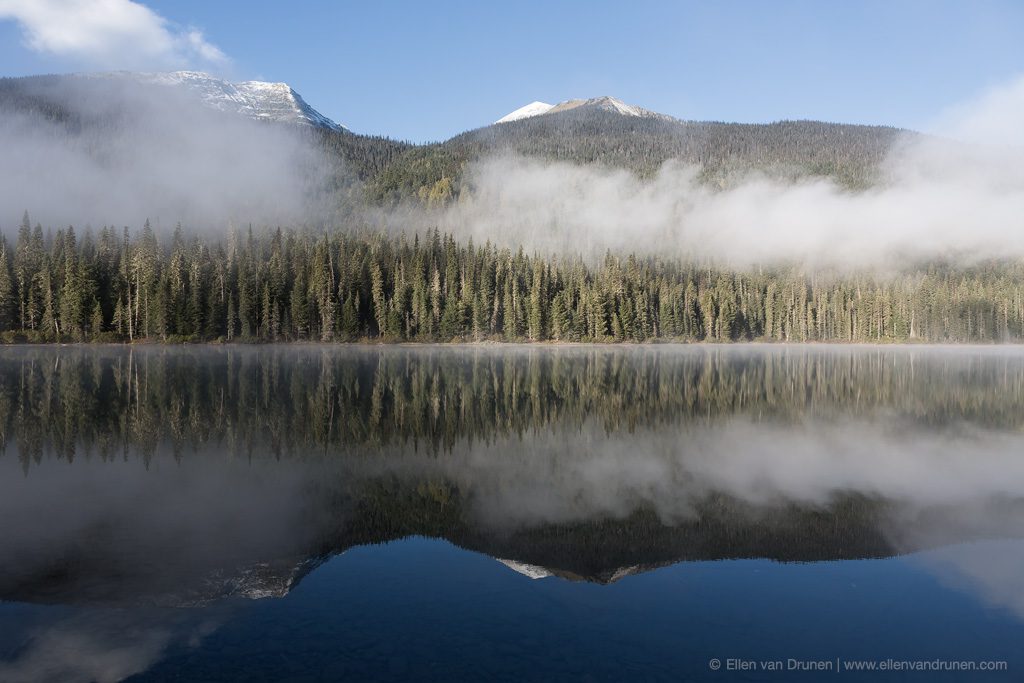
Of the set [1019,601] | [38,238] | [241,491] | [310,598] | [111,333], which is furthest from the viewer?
[38,238]

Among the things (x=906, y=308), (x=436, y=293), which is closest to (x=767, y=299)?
(x=906, y=308)

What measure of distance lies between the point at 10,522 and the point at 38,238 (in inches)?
4382

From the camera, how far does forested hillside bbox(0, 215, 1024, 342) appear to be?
91.4 m

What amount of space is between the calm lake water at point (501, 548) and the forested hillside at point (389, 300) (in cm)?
7256

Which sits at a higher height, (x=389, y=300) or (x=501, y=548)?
(x=501, y=548)

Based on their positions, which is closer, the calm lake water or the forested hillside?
the calm lake water

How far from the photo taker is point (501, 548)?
12.4m

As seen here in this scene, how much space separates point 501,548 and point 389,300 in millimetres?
100174

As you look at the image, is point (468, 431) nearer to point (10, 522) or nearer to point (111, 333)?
point (10, 522)

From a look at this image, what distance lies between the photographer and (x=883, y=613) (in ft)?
32.5

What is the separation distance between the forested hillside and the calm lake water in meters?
72.6

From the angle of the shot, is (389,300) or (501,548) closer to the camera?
(501,548)

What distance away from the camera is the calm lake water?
8484mm

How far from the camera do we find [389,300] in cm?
11025
